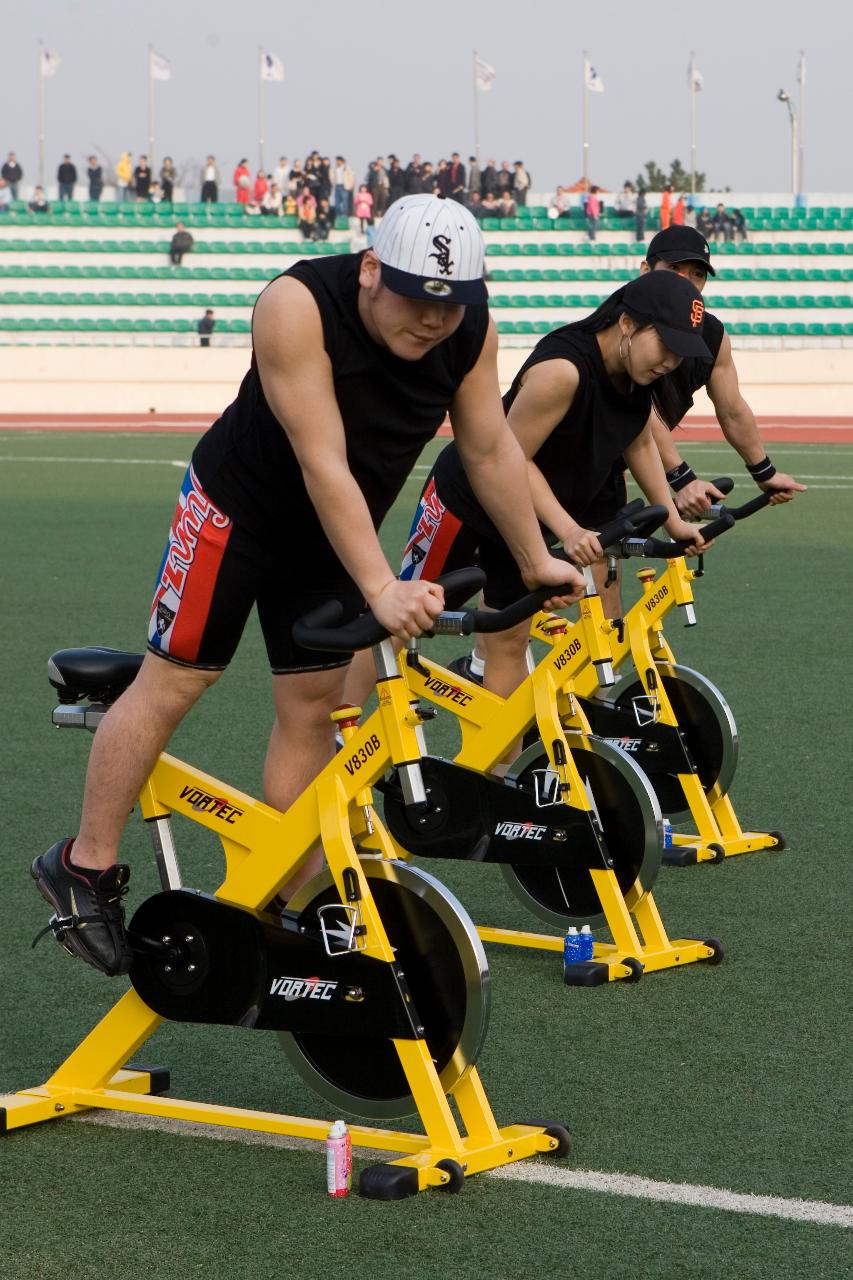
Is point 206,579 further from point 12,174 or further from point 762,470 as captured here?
point 12,174

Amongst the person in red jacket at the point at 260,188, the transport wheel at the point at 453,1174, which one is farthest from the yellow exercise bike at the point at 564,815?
the person in red jacket at the point at 260,188

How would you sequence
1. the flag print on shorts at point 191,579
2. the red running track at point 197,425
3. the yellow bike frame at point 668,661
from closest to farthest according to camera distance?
1. the flag print on shorts at point 191,579
2. the yellow bike frame at point 668,661
3. the red running track at point 197,425

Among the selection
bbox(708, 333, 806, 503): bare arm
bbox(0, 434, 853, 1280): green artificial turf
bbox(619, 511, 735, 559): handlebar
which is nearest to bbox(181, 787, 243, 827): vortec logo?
bbox(0, 434, 853, 1280): green artificial turf

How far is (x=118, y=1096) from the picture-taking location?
3.93 meters

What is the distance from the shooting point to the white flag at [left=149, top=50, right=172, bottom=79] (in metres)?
54.8

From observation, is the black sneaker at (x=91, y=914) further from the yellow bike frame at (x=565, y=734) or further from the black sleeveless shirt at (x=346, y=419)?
the yellow bike frame at (x=565, y=734)

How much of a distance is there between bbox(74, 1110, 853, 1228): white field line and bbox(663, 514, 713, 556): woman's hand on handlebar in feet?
8.18

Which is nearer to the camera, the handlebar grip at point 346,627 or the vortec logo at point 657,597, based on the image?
the handlebar grip at point 346,627

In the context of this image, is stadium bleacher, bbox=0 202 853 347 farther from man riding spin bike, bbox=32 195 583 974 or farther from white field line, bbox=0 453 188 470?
man riding spin bike, bbox=32 195 583 974

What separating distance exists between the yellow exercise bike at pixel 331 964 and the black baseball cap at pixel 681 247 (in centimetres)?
242

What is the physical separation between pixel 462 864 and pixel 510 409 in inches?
64.6

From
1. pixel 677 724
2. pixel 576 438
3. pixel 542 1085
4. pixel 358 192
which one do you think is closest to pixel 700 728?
pixel 677 724

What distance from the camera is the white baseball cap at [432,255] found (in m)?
3.30

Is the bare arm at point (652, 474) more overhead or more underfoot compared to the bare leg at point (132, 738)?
more overhead
